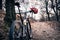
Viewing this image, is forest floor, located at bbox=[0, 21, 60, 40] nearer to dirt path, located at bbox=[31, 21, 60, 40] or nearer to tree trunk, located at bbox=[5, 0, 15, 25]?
dirt path, located at bbox=[31, 21, 60, 40]

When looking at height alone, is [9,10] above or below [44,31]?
above

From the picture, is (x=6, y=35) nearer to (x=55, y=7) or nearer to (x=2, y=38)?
(x=2, y=38)

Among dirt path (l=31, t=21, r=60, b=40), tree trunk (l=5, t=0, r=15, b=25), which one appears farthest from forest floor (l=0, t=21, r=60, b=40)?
tree trunk (l=5, t=0, r=15, b=25)

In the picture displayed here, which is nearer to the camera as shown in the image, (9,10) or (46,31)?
(9,10)

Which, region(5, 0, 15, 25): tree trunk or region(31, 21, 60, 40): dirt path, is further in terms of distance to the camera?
region(31, 21, 60, 40): dirt path

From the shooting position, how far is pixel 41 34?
29.4ft

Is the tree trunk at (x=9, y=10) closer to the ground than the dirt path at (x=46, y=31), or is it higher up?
higher up

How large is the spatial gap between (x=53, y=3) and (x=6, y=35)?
5.87m

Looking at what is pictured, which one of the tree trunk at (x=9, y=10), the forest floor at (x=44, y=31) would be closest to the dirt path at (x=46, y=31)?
the forest floor at (x=44, y=31)

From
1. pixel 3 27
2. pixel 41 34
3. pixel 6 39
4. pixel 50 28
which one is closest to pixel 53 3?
pixel 50 28

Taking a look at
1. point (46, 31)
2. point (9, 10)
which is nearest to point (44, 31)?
point (46, 31)

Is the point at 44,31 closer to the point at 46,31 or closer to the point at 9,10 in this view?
the point at 46,31

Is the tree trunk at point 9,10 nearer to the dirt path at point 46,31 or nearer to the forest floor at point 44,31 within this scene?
the forest floor at point 44,31

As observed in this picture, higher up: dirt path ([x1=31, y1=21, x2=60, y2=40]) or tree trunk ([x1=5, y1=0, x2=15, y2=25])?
tree trunk ([x1=5, y1=0, x2=15, y2=25])
